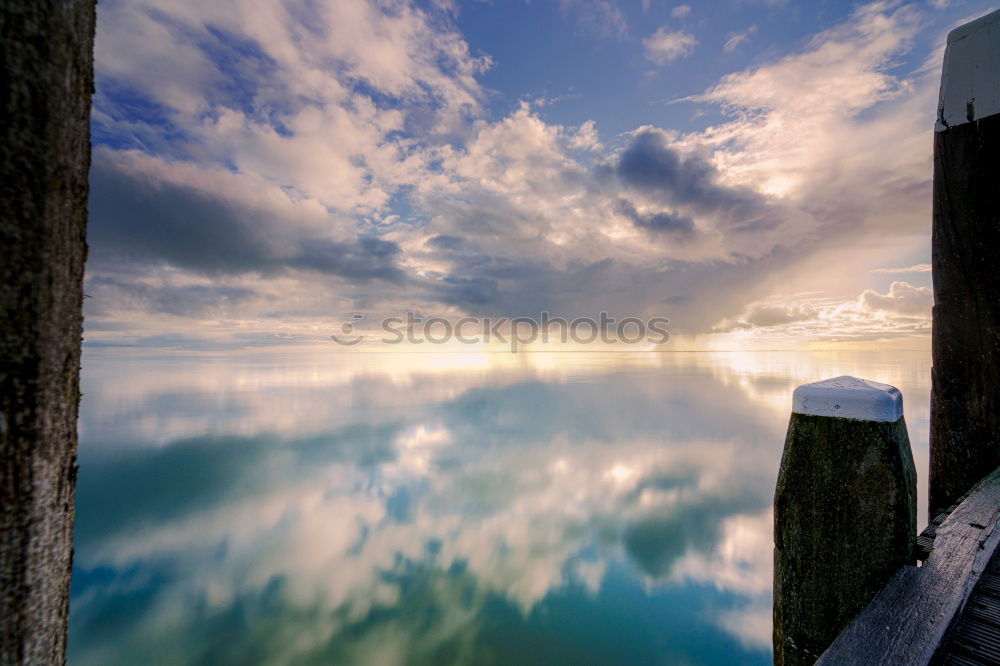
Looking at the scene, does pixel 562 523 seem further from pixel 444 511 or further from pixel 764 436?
pixel 764 436

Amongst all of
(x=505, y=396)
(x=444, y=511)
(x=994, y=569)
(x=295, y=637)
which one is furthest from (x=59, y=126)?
(x=505, y=396)

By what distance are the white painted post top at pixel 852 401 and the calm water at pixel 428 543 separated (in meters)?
8.83

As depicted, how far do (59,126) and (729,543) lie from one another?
54.4 feet

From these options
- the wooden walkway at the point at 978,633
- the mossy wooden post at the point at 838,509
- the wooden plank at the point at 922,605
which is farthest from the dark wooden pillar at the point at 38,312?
the wooden walkway at the point at 978,633

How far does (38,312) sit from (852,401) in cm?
262

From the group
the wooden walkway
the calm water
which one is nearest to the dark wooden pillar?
the wooden walkway

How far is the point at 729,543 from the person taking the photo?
13062 mm

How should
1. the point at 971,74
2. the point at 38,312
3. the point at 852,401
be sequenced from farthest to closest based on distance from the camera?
the point at 971,74, the point at 852,401, the point at 38,312

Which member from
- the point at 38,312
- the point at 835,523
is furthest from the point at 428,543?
the point at 38,312

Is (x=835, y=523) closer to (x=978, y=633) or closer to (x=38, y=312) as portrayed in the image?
(x=978, y=633)

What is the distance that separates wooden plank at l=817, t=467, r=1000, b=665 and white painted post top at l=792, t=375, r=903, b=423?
662 millimetres

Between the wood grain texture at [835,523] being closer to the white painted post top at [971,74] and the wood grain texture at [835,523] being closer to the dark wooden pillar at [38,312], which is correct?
the dark wooden pillar at [38,312]

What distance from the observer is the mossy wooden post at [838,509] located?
5.42 ft

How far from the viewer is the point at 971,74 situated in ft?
9.73
